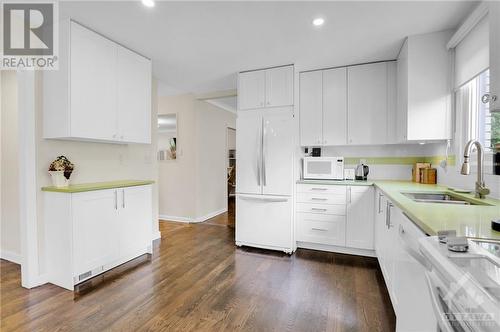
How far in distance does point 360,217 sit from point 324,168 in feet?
2.45

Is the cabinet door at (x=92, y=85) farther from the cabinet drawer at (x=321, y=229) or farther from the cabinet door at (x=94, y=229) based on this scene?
the cabinet drawer at (x=321, y=229)

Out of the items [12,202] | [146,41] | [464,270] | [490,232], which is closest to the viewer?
[464,270]

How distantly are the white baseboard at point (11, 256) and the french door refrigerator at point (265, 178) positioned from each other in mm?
2522

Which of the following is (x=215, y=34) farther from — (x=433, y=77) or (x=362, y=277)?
(x=362, y=277)

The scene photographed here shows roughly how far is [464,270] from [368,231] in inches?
97.2

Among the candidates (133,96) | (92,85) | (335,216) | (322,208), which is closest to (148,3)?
(92,85)

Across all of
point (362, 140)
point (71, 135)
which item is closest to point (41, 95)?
point (71, 135)

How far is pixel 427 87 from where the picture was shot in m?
2.45

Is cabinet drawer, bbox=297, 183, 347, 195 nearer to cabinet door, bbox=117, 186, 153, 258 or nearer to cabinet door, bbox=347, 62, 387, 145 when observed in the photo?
cabinet door, bbox=347, 62, 387, 145

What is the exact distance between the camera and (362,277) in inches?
96.0

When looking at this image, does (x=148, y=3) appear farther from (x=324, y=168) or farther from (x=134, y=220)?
(x=324, y=168)

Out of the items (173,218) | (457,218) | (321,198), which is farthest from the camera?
(173,218)

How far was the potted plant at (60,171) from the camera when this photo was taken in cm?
226
